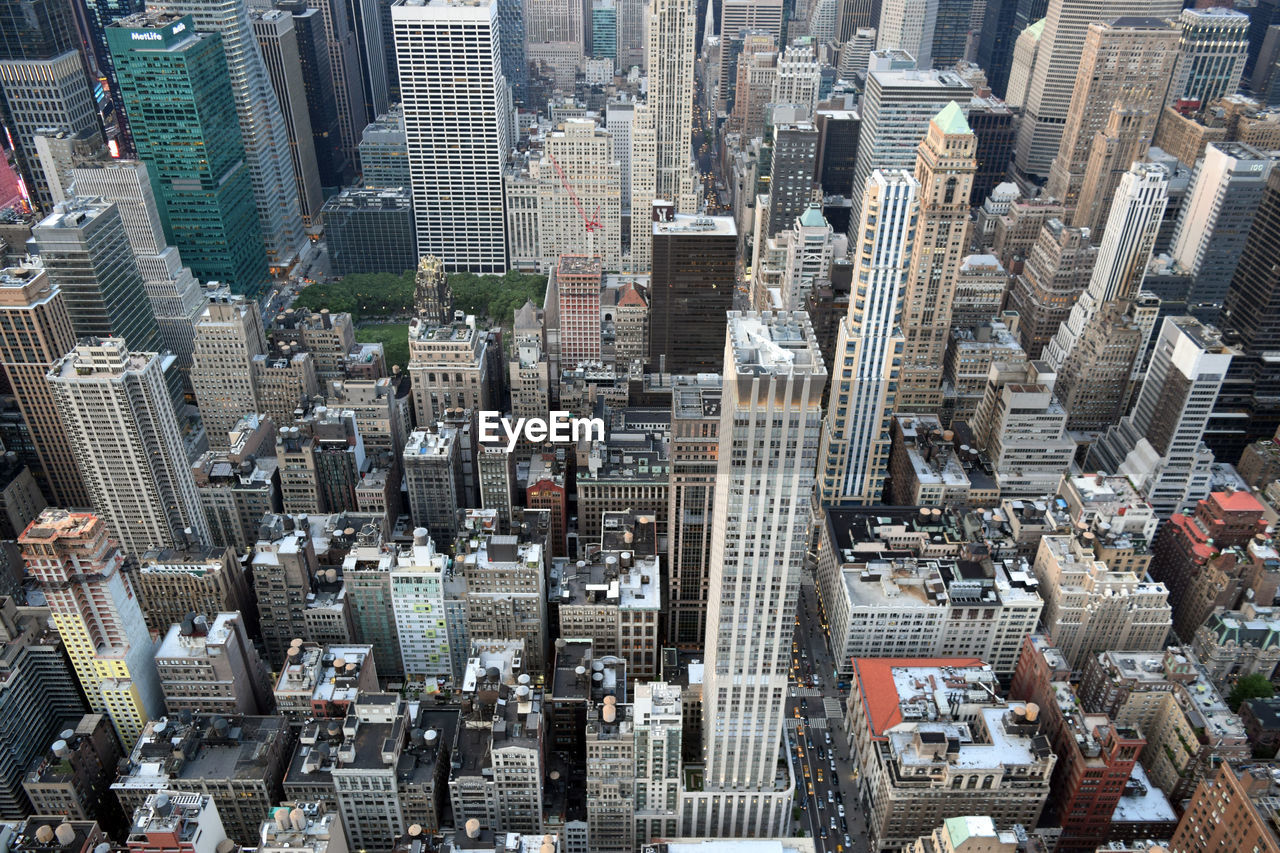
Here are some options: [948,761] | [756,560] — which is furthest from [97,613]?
[948,761]

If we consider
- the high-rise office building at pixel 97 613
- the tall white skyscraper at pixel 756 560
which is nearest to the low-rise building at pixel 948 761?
the tall white skyscraper at pixel 756 560

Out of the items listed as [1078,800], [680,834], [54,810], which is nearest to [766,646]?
[680,834]

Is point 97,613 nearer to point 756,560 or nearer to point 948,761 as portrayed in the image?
point 756,560

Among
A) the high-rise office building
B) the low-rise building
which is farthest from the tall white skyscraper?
the high-rise office building

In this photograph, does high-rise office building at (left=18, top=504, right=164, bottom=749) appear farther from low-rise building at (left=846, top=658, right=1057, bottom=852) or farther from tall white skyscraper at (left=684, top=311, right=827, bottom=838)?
low-rise building at (left=846, top=658, right=1057, bottom=852)

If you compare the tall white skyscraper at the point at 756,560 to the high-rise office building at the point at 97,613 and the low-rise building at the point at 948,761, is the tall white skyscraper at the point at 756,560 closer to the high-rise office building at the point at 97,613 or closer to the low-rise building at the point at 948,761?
the low-rise building at the point at 948,761

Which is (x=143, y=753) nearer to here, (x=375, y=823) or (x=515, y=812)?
(x=375, y=823)
